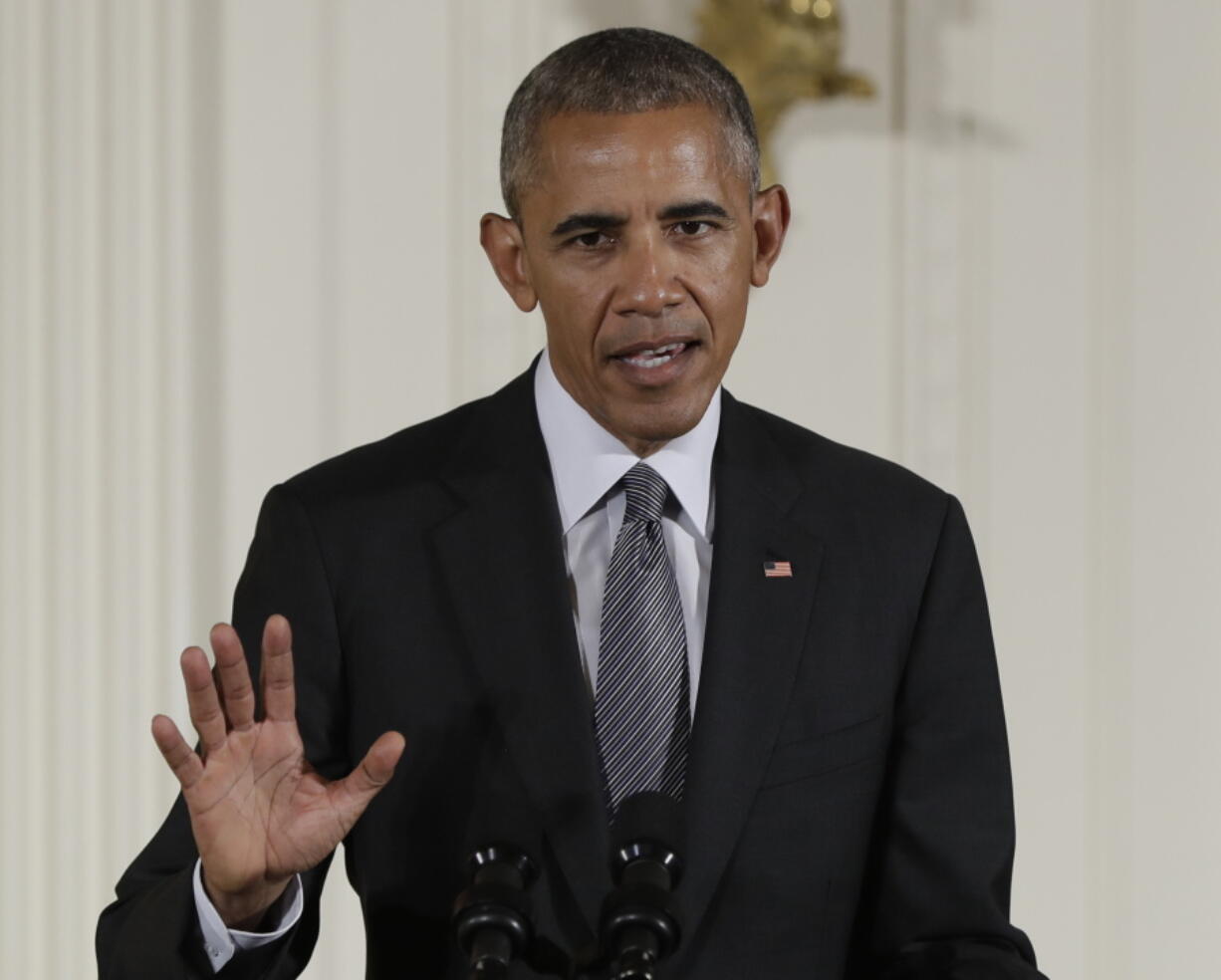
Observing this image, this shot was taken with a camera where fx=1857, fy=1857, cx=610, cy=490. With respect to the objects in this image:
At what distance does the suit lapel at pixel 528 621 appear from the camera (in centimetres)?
153

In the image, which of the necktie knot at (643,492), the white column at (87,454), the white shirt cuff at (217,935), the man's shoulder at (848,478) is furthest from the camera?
the white column at (87,454)

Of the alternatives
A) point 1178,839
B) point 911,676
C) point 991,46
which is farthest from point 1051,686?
point 911,676

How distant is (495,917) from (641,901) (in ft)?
0.30

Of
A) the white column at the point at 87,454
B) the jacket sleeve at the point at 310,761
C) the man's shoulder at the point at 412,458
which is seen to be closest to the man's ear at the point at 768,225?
the man's shoulder at the point at 412,458

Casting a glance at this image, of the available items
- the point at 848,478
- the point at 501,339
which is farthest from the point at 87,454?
the point at 848,478

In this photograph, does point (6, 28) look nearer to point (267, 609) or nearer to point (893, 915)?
point (267, 609)

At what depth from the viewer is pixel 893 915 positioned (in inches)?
64.0

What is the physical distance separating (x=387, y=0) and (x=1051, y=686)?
54.6 inches

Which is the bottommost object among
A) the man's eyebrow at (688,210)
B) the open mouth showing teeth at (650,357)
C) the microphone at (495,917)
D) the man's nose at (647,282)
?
the microphone at (495,917)

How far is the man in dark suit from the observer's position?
156 centimetres

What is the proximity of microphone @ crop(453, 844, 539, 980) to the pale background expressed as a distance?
1408 millimetres

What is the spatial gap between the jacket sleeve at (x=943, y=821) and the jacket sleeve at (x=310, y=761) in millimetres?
489

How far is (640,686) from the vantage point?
5.18ft

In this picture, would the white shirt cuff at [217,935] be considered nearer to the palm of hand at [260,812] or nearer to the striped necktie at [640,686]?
the palm of hand at [260,812]
